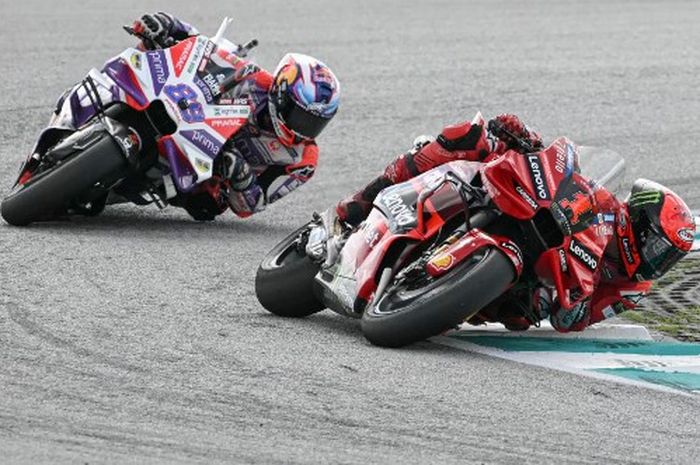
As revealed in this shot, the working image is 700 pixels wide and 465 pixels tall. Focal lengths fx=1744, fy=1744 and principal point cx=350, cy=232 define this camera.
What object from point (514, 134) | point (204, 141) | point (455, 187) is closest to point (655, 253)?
point (514, 134)

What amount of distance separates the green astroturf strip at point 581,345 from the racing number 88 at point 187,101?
303 cm

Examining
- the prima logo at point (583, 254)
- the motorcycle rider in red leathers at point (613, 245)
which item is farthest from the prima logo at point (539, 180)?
the motorcycle rider in red leathers at point (613, 245)

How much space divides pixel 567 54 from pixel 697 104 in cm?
239

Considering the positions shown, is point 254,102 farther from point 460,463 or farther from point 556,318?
point 460,463

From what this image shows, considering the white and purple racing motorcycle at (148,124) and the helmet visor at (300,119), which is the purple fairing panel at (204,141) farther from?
the helmet visor at (300,119)

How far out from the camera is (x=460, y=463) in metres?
6.02

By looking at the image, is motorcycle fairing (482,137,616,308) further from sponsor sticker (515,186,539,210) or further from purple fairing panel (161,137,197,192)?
purple fairing panel (161,137,197,192)

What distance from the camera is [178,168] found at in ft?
35.1

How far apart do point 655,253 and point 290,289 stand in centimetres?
179

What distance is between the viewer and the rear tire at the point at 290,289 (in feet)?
28.1

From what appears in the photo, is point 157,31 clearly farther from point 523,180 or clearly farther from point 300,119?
point 523,180

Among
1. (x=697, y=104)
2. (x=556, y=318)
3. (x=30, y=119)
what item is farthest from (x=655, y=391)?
(x=697, y=104)

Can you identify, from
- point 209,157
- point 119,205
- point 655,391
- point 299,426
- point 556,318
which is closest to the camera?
point 299,426

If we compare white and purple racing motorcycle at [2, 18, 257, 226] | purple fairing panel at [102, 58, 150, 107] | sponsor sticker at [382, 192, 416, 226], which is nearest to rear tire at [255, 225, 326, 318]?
sponsor sticker at [382, 192, 416, 226]
